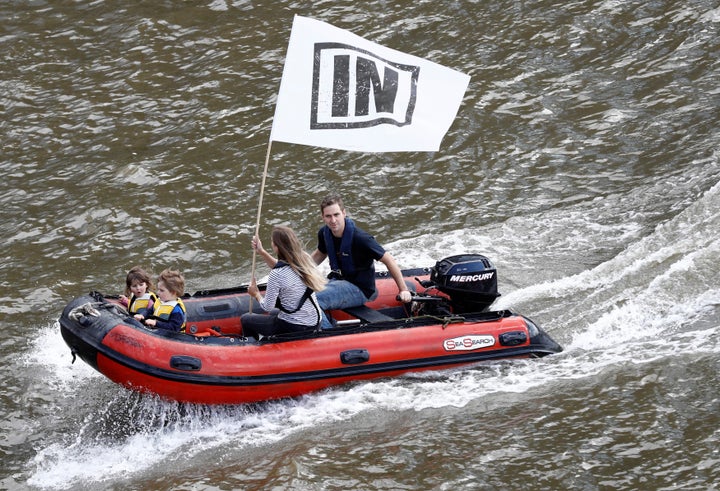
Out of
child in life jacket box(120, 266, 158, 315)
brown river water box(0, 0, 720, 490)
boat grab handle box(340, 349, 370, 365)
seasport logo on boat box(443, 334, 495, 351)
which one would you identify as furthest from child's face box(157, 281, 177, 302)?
seasport logo on boat box(443, 334, 495, 351)

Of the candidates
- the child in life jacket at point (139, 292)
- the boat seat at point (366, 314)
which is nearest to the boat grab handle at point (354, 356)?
the boat seat at point (366, 314)

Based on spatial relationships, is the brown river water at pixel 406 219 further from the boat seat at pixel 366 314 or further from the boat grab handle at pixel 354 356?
the boat seat at pixel 366 314

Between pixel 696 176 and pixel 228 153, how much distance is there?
5563mm

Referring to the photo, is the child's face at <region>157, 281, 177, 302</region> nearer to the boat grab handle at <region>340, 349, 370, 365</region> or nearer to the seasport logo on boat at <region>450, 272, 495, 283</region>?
the boat grab handle at <region>340, 349, 370, 365</region>

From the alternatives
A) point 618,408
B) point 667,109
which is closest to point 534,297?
point 618,408

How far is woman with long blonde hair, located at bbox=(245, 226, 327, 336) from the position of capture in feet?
27.9

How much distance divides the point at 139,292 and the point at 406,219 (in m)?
3.87

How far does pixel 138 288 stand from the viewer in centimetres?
899

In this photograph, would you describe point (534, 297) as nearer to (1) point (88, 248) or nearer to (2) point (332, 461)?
(2) point (332, 461)

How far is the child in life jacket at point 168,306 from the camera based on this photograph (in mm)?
8789

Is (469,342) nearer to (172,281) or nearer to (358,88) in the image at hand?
(358,88)

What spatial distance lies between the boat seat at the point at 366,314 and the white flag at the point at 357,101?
1.50 metres

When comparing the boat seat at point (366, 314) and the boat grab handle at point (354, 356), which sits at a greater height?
the boat seat at point (366, 314)

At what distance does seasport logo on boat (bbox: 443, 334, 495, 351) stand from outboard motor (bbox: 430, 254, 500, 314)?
578mm
